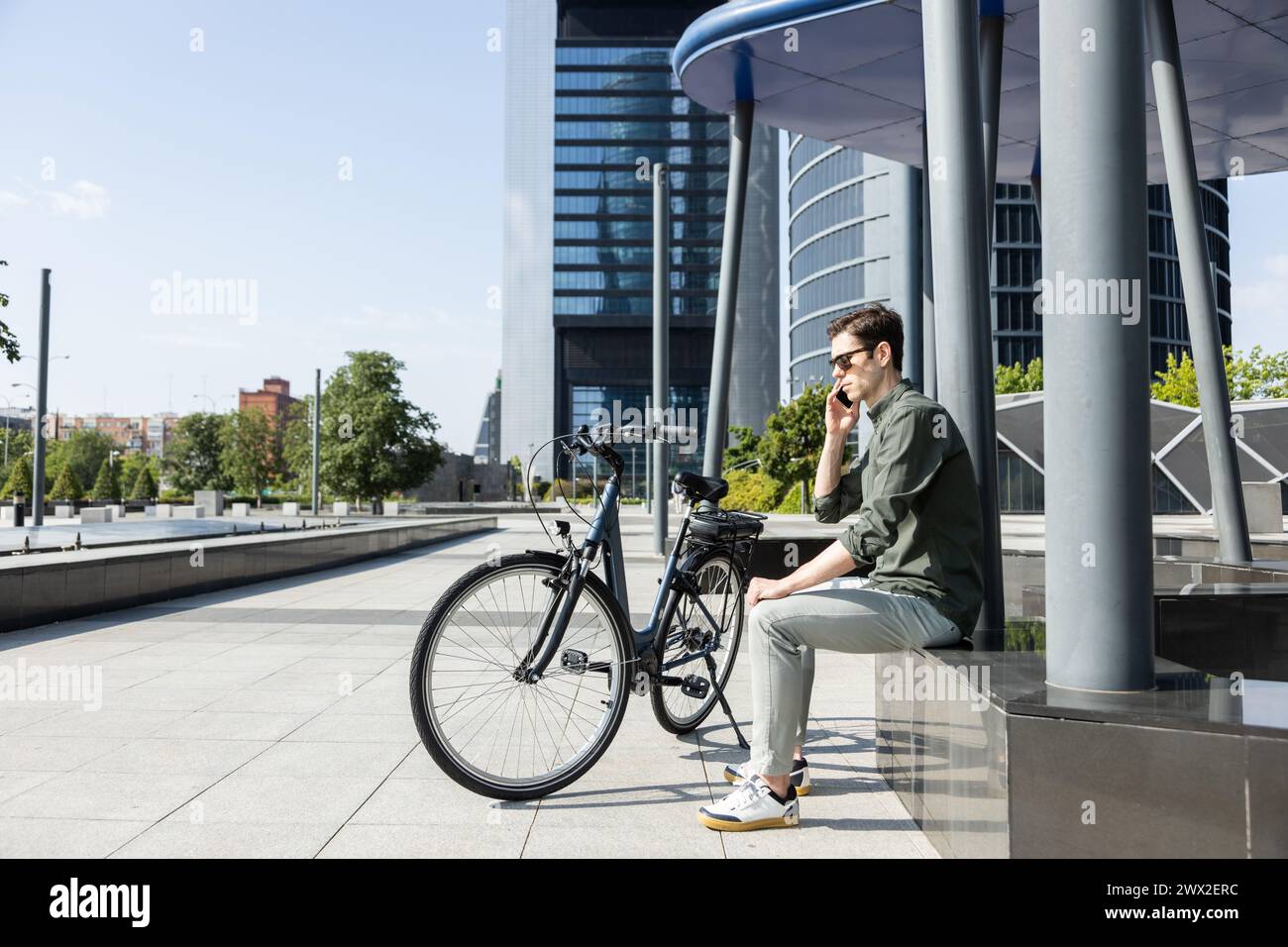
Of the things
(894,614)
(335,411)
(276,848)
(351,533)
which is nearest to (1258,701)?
(894,614)

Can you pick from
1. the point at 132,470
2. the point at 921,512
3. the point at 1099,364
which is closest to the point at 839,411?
the point at 921,512

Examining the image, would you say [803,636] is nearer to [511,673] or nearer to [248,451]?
[511,673]

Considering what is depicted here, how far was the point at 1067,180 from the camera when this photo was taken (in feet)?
8.91

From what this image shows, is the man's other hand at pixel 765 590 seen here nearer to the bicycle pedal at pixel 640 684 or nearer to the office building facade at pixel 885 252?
the bicycle pedal at pixel 640 684

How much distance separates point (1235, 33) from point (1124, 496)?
9.66 meters


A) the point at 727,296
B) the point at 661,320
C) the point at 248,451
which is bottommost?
the point at 727,296

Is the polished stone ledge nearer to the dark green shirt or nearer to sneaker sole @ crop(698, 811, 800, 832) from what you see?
sneaker sole @ crop(698, 811, 800, 832)

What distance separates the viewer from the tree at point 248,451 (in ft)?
201

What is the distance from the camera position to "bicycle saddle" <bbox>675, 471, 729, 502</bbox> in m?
4.18

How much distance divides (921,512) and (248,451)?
66418 mm

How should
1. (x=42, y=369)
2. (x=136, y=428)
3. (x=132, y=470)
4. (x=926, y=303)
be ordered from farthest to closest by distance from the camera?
(x=136, y=428) → (x=132, y=470) → (x=42, y=369) → (x=926, y=303)

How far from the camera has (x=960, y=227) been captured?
4.43 m

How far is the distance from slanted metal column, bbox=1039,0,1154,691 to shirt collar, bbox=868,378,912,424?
0.55m
